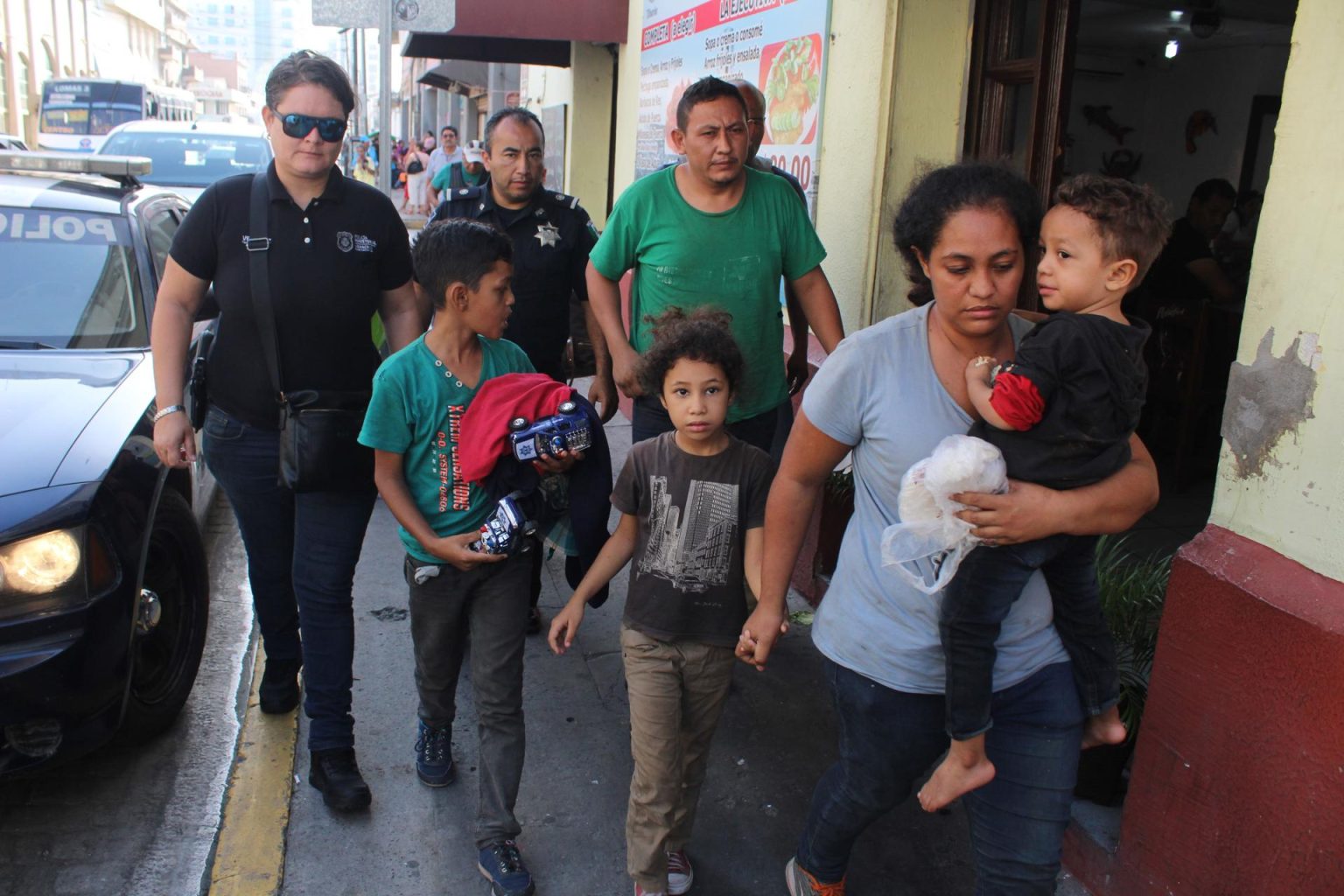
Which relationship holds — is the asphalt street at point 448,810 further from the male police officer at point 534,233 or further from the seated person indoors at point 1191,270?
the seated person indoors at point 1191,270

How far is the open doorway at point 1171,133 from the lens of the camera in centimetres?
411

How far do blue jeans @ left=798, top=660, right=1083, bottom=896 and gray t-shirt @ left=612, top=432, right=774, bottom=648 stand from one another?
A: 410 millimetres

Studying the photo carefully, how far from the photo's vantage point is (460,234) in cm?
281

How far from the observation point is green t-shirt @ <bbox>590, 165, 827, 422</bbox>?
132 inches

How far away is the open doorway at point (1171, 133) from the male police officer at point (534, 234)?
159cm

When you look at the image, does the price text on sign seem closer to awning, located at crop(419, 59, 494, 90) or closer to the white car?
the white car

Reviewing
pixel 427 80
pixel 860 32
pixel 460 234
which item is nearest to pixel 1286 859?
pixel 460 234

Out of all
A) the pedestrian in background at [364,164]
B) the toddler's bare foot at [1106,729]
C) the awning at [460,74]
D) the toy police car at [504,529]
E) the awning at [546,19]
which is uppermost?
the awning at [460,74]

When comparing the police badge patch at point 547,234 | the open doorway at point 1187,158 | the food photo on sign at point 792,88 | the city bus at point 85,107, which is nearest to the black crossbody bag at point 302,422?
the police badge patch at point 547,234

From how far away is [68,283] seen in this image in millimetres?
4270

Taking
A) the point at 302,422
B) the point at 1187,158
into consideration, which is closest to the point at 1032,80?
the point at 302,422

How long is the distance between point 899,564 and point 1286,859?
1022mm

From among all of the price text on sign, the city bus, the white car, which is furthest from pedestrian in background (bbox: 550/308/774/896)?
the city bus

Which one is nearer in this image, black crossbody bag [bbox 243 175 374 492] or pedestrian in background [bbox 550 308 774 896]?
pedestrian in background [bbox 550 308 774 896]
